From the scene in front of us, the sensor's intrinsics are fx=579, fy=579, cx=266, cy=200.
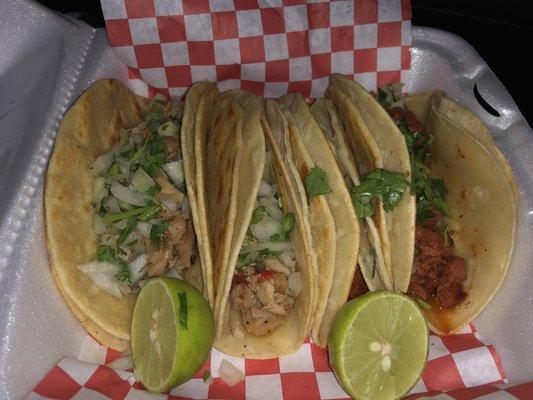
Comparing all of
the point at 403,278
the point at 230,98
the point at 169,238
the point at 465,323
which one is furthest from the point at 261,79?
the point at 465,323

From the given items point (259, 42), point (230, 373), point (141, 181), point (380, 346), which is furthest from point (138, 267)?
point (259, 42)

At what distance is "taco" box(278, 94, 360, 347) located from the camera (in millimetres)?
2604

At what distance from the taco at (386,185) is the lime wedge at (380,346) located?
0.61 ft

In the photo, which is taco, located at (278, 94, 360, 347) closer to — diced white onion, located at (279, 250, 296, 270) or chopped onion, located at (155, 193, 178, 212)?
diced white onion, located at (279, 250, 296, 270)

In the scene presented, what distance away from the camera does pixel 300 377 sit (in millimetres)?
2775

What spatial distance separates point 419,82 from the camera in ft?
11.7

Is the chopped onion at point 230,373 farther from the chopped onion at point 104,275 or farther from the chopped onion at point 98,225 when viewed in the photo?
the chopped onion at point 98,225

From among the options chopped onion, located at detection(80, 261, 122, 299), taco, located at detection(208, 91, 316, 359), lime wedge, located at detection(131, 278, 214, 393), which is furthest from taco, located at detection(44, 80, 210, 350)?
taco, located at detection(208, 91, 316, 359)

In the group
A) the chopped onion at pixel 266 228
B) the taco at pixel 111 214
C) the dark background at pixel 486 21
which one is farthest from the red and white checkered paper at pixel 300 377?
the dark background at pixel 486 21

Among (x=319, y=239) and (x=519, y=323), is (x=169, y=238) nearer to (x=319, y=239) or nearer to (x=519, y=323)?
(x=319, y=239)

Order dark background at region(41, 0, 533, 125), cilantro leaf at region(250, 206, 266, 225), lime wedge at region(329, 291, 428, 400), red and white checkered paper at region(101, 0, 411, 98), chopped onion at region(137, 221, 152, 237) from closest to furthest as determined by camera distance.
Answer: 1. lime wedge at region(329, 291, 428, 400)
2. cilantro leaf at region(250, 206, 266, 225)
3. chopped onion at region(137, 221, 152, 237)
4. red and white checkered paper at region(101, 0, 411, 98)
5. dark background at region(41, 0, 533, 125)

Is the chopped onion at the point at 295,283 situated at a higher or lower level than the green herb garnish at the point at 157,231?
lower

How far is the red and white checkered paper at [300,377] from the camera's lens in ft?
8.25

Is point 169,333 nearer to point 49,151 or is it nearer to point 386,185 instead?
point 49,151
